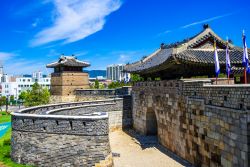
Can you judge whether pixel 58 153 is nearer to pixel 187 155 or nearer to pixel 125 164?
pixel 125 164

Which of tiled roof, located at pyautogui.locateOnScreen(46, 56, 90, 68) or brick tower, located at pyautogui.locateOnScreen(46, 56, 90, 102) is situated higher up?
tiled roof, located at pyautogui.locateOnScreen(46, 56, 90, 68)

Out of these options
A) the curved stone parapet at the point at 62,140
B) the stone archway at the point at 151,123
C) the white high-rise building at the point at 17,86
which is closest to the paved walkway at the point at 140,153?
the stone archway at the point at 151,123

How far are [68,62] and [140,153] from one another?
875 inches

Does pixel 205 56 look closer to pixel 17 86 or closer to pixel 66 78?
pixel 66 78

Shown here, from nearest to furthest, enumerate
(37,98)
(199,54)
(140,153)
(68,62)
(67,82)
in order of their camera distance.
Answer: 1. (199,54)
2. (140,153)
3. (37,98)
4. (67,82)
5. (68,62)

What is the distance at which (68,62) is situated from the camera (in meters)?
37.8

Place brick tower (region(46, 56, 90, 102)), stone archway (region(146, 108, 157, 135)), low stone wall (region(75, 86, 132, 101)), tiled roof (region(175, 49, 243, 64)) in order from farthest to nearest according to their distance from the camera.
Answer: brick tower (region(46, 56, 90, 102)) → low stone wall (region(75, 86, 132, 101)) → stone archway (region(146, 108, 157, 135)) → tiled roof (region(175, 49, 243, 64))

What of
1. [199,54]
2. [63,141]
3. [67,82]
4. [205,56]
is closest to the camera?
[63,141]

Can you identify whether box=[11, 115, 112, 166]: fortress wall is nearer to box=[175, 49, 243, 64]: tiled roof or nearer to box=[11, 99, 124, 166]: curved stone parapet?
box=[11, 99, 124, 166]: curved stone parapet

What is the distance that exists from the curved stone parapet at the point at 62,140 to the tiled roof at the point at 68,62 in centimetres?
2085

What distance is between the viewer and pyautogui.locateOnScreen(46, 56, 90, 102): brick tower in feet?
123

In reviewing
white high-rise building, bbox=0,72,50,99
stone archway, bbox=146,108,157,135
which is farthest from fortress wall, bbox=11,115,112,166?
white high-rise building, bbox=0,72,50,99

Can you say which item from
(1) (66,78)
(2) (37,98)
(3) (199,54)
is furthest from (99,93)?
(3) (199,54)

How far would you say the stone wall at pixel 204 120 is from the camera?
35.1 ft
